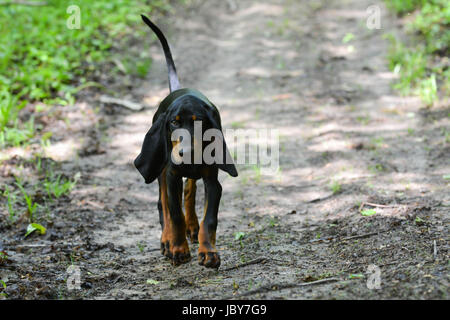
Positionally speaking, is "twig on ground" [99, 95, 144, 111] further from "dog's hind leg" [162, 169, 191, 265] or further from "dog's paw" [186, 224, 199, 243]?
"dog's hind leg" [162, 169, 191, 265]

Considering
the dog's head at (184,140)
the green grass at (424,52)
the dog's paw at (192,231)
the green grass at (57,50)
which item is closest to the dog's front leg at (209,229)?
the dog's head at (184,140)

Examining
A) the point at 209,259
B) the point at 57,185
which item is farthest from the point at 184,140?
the point at 57,185

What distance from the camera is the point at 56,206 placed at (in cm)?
579

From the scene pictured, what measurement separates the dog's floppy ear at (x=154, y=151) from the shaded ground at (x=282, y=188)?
0.85 metres

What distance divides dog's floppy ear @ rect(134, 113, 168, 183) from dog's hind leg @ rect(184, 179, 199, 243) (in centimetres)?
52

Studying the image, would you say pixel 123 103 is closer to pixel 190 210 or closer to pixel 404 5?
pixel 190 210

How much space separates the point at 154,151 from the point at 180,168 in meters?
0.34

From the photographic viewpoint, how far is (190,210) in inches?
191

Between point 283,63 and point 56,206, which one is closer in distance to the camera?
point 56,206

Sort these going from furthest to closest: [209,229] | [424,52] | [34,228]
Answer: [424,52], [34,228], [209,229]

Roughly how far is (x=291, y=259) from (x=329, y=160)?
295cm
